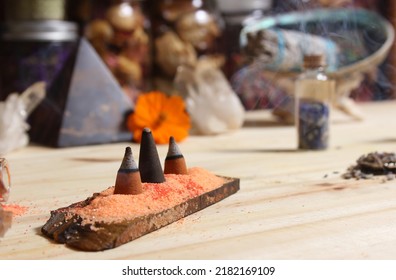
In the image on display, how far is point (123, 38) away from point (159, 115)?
272mm

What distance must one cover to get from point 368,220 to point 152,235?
0.82ft

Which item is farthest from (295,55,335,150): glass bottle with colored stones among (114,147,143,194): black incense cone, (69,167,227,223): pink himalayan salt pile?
(114,147,143,194): black incense cone

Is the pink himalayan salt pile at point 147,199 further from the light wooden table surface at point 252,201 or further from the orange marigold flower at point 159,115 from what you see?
the orange marigold flower at point 159,115

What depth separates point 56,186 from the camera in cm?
101

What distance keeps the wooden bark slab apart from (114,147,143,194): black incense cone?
4 cm

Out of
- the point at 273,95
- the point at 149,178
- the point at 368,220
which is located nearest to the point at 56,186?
the point at 149,178

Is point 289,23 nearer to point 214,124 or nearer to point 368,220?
point 214,124

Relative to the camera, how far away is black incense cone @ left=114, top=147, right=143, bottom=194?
794mm

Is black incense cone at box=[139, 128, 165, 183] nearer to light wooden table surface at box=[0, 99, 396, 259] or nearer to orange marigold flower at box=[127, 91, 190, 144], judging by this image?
light wooden table surface at box=[0, 99, 396, 259]

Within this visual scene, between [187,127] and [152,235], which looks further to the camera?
[187,127]

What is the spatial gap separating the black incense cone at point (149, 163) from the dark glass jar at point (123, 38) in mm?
713

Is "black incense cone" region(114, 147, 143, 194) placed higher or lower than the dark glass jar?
lower

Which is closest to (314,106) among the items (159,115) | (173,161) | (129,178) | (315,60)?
(315,60)

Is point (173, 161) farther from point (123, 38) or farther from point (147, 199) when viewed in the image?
point (123, 38)
